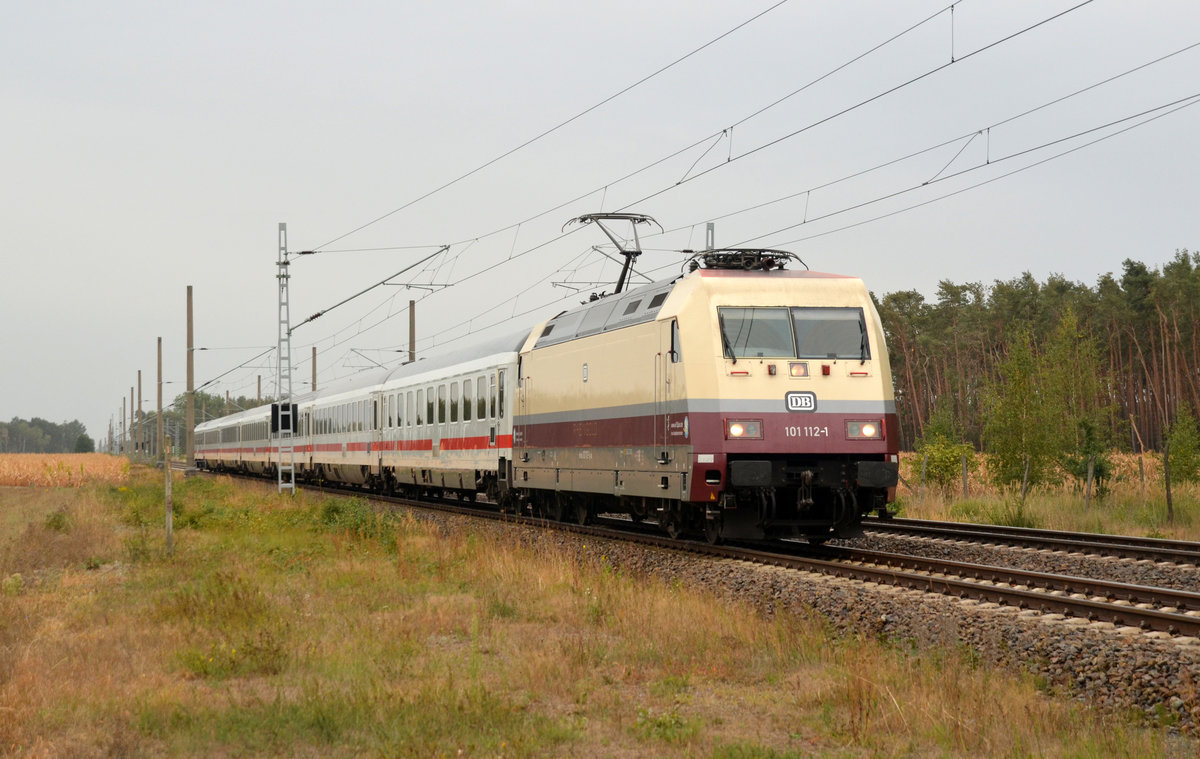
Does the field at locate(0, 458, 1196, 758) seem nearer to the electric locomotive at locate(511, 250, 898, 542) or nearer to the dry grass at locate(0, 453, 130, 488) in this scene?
the electric locomotive at locate(511, 250, 898, 542)

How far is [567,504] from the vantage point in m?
22.0

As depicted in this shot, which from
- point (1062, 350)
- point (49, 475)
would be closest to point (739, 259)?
point (1062, 350)

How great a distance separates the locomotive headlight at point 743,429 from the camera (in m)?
15.0

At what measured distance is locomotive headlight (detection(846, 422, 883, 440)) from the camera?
50.4 ft

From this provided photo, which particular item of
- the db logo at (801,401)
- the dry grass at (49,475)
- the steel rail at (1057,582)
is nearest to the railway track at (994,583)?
the steel rail at (1057,582)

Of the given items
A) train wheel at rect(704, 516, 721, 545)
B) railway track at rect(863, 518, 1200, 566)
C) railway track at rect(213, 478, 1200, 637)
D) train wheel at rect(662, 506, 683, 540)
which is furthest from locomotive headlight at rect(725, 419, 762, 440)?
railway track at rect(863, 518, 1200, 566)

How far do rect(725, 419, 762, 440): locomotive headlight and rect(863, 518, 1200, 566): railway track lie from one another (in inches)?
125

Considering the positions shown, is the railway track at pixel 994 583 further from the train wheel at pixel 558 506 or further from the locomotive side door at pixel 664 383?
the train wheel at pixel 558 506

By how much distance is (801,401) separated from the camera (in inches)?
601

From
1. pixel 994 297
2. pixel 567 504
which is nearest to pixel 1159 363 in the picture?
pixel 994 297

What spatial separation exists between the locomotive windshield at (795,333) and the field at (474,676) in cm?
354

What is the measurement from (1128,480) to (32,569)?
22.9m

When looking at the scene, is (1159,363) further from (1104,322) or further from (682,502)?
(682,502)

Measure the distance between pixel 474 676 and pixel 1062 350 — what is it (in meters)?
24.6
